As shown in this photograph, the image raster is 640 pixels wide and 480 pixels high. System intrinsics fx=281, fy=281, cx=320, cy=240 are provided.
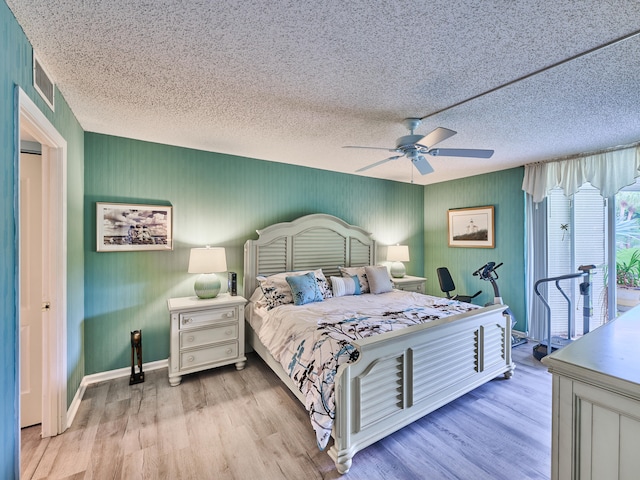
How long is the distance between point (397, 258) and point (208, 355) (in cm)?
317

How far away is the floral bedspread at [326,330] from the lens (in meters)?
1.89

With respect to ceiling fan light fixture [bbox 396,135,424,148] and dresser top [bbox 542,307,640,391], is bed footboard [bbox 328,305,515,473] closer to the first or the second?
dresser top [bbox 542,307,640,391]

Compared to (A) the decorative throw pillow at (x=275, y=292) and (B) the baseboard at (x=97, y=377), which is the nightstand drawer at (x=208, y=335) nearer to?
(A) the decorative throw pillow at (x=275, y=292)

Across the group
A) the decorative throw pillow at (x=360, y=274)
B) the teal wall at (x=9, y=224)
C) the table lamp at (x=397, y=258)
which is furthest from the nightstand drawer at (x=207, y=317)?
the table lamp at (x=397, y=258)

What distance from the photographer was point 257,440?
2.05m

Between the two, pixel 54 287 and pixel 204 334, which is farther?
pixel 204 334

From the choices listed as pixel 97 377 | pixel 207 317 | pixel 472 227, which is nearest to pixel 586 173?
pixel 472 227

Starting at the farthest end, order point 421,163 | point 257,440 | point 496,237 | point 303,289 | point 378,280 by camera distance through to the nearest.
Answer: point 496,237
point 378,280
point 303,289
point 421,163
point 257,440

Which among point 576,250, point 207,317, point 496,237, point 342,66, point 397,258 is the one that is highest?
point 342,66

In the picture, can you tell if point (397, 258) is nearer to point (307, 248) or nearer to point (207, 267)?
point (307, 248)

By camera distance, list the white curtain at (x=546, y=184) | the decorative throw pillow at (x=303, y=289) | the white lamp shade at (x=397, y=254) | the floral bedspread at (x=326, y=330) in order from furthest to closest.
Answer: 1. the white lamp shade at (x=397, y=254)
2. the white curtain at (x=546, y=184)
3. the decorative throw pillow at (x=303, y=289)
4. the floral bedspread at (x=326, y=330)

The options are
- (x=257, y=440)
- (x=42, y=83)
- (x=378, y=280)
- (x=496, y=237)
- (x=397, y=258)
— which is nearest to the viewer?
(x=42, y=83)

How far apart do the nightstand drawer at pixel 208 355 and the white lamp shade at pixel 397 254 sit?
282 cm

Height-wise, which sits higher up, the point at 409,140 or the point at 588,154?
the point at 588,154
